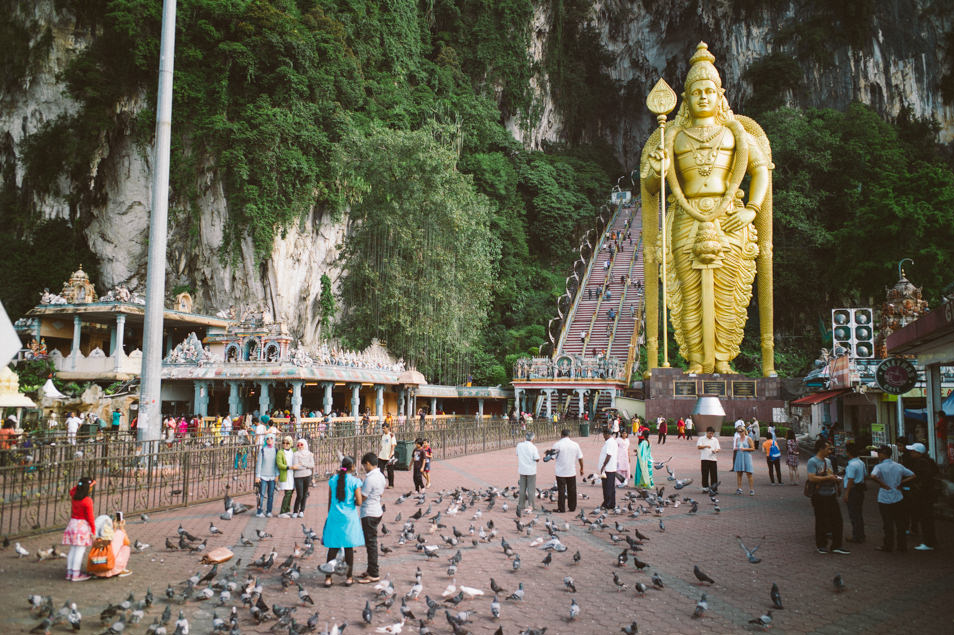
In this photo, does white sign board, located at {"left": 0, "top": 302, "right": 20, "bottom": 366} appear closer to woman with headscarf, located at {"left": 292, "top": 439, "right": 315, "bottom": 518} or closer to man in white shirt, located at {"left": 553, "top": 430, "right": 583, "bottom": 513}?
woman with headscarf, located at {"left": 292, "top": 439, "right": 315, "bottom": 518}

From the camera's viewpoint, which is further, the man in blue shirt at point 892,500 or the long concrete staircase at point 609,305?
the long concrete staircase at point 609,305

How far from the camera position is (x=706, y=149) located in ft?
96.8

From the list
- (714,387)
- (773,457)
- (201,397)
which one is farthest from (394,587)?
(714,387)

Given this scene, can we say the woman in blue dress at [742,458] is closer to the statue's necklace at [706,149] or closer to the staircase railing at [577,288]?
the statue's necklace at [706,149]

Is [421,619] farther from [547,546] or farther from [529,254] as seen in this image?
[529,254]

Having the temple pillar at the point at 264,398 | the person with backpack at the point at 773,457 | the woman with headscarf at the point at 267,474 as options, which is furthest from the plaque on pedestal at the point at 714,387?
the woman with headscarf at the point at 267,474

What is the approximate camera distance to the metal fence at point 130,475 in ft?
30.6

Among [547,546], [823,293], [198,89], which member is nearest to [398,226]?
[198,89]

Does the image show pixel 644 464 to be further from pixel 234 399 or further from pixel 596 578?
pixel 234 399

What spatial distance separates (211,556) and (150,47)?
29859 mm

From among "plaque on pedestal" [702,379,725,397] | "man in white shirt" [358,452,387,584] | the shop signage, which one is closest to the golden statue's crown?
"plaque on pedestal" [702,379,725,397]

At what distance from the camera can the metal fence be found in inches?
368

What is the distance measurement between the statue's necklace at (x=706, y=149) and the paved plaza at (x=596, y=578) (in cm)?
2084

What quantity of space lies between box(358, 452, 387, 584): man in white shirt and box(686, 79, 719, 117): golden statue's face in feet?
86.9
